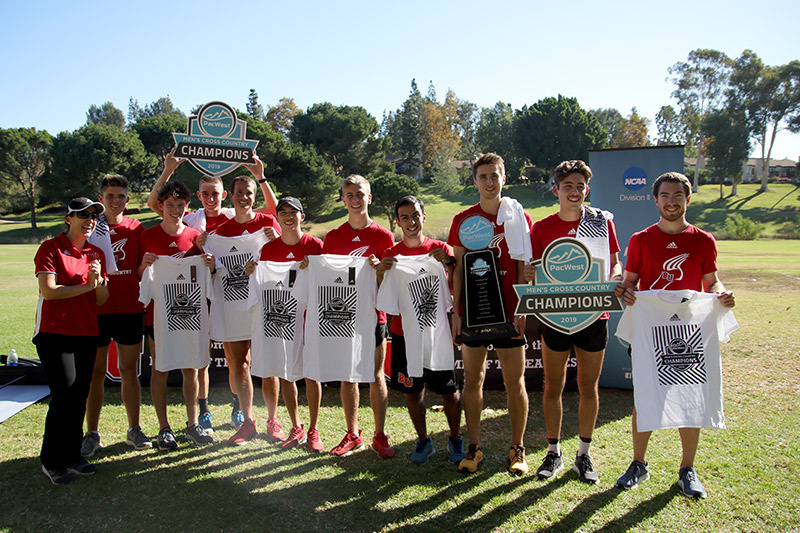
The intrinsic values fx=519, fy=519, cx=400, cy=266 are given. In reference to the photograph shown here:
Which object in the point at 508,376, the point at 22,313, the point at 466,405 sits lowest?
the point at 22,313

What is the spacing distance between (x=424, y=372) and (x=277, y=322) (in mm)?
1312

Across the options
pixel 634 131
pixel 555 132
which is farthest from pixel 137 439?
pixel 634 131

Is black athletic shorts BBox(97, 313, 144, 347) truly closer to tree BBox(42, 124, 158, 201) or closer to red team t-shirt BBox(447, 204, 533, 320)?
red team t-shirt BBox(447, 204, 533, 320)

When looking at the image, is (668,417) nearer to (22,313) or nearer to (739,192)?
(22,313)

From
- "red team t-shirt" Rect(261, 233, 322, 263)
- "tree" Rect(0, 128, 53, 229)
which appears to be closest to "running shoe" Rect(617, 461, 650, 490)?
"red team t-shirt" Rect(261, 233, 322, 263)

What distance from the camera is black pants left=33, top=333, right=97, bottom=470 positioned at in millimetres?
3893

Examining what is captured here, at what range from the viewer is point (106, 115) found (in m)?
94.1

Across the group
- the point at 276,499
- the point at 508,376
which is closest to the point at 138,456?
the point at 276,499

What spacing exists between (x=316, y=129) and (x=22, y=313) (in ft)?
141

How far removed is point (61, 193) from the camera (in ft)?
148

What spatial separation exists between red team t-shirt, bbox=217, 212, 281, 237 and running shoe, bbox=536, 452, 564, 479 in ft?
10.0

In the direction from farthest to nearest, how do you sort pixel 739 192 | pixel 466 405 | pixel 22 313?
pixel 739 192
pixel 22 313
pixel 466 405

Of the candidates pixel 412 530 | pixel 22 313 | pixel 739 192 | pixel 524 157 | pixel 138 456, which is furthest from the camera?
pixel 524 157

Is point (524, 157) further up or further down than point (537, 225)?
further up
